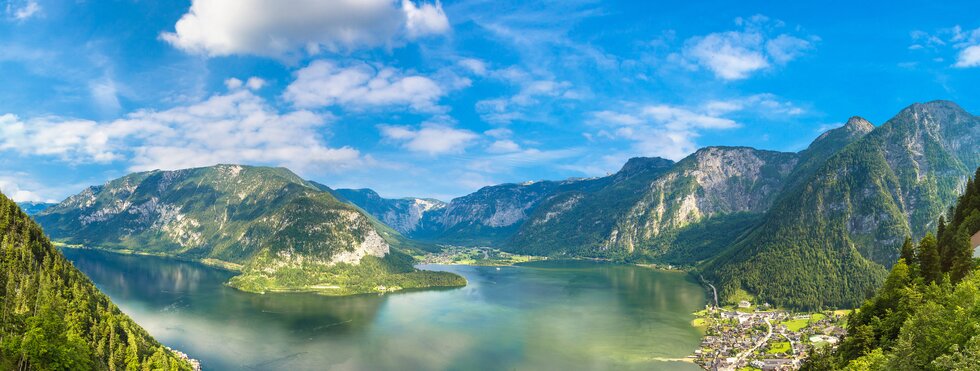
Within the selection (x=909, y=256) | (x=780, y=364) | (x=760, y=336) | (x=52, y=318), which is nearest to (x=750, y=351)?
(x=780, y=364)

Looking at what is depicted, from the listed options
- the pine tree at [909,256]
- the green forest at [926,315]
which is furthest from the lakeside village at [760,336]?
the green forest at [926,315]

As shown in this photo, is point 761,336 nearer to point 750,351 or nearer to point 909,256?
point 750,351

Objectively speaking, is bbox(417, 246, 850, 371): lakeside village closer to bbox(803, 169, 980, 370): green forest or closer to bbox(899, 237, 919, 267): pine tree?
bbox(899, 237, 919, 267): pine tree

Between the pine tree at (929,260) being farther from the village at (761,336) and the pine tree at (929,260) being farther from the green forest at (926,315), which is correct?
the village at (761,336)

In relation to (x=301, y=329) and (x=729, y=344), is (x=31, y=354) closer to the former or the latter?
(x=301, y=329)

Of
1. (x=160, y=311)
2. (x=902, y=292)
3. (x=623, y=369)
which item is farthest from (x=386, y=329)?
(x=902, y=292)

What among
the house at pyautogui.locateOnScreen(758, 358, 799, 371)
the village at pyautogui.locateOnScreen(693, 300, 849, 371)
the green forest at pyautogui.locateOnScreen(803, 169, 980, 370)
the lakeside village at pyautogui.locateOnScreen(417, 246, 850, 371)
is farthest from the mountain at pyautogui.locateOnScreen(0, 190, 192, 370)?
the house at pyautogui.locateOnScreen(758, 358, 799, 371)

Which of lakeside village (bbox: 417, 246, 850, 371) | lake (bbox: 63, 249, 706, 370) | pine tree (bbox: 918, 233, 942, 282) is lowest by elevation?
lake (bbox: 63, 249, 706, 370)
